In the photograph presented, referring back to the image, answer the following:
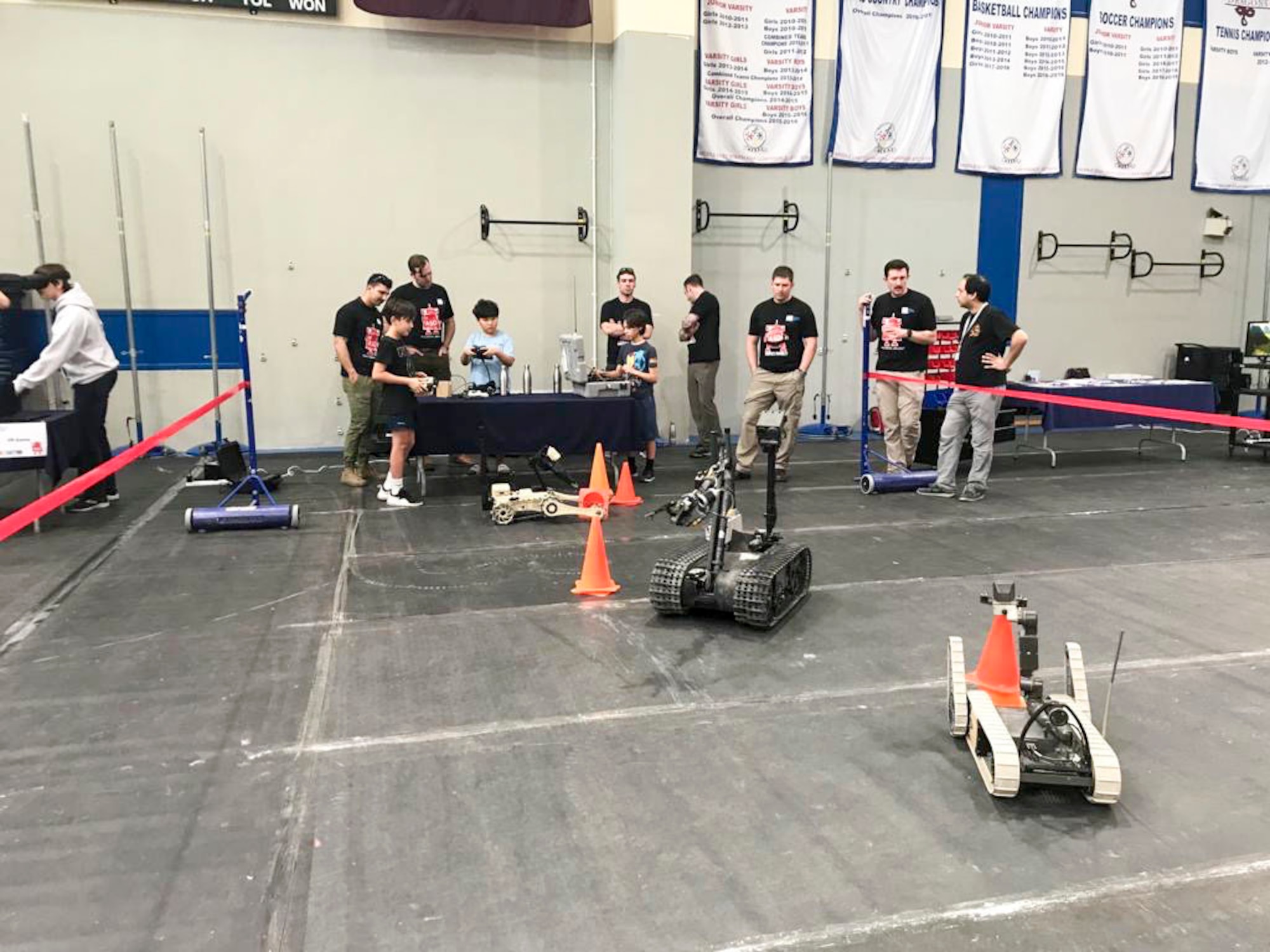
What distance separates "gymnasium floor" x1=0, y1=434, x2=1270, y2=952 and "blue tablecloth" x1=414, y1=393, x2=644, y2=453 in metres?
1.43

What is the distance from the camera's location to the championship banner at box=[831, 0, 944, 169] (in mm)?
9508

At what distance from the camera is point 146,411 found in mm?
8609

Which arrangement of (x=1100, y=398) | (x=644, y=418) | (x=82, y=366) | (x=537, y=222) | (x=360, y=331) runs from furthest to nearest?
1. (x=537, y=222)
2. (x=1100, y=398)
3. (x=360, y=331)
4. (x=644, y=418)
5. (x=82, y=366)

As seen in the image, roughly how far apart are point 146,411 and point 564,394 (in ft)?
14.3

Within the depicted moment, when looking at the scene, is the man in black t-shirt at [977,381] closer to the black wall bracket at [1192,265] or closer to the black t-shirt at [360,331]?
the black t-shirt at [360,331]

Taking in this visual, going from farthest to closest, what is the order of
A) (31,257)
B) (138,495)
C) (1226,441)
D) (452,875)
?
1. (1226,441)
2. (31,257)
3. (138,495)
4. (452,875)

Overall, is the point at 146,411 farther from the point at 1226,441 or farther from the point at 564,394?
the point at 1226,441

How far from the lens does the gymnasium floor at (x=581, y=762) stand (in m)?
2.18

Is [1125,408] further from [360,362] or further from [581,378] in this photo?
[360,362]

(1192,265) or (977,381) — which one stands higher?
(1192,265)

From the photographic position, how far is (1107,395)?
8578 millimetres

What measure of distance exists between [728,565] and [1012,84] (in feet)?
27.2

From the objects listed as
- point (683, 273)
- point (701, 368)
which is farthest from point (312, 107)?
point (701, 368)

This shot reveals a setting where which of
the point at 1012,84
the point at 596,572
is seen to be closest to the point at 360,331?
the point at 596,572
